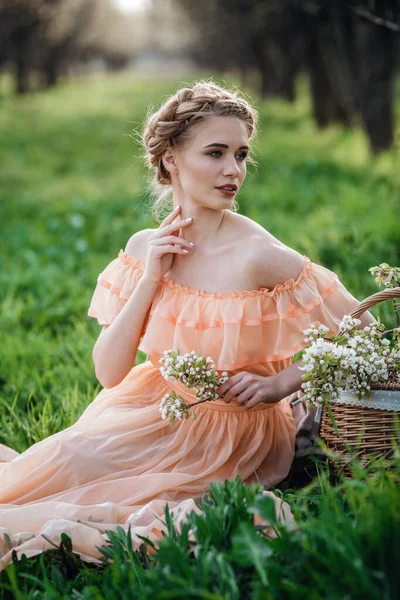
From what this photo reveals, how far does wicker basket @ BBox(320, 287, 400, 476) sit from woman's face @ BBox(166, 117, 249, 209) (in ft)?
2.20

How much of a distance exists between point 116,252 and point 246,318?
15.1 ft

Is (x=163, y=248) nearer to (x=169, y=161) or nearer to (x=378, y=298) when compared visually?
(x=169, y=161)

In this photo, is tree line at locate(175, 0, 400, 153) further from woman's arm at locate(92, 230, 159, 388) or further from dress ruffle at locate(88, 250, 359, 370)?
woman's arm at locate(92, 230, 159, 388)

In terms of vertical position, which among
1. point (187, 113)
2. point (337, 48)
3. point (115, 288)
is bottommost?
point (115, 288)

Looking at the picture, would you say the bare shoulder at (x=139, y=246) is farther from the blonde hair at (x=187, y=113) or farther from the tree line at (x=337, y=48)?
the tree line at (x=337, y=48)

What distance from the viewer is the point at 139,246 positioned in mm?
3059

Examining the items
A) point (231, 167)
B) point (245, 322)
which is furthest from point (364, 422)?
point (231, 167)

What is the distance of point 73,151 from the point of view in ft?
47.5

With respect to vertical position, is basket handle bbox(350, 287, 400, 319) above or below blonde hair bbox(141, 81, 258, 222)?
below

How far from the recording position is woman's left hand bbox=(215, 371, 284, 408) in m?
2.60

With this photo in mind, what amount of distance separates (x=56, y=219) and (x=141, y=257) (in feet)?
19.0

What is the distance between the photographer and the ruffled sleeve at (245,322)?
105 inches

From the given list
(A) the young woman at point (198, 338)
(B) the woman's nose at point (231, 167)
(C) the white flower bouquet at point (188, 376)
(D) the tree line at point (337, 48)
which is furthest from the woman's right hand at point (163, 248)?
(D) the tree line at point (337, 48)

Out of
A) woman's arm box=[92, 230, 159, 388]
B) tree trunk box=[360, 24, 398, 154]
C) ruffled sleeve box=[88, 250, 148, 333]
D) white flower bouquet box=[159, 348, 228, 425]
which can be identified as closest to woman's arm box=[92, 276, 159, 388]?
woman's arm box=[92, 230, 159, 388]
